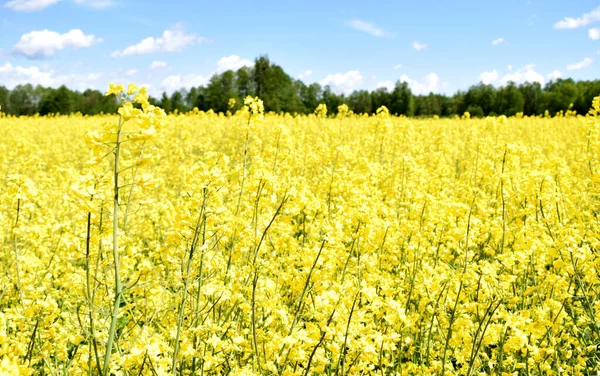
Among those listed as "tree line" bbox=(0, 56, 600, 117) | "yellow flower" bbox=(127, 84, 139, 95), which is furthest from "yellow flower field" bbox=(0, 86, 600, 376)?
"tree line" bbox=(0, 56, 600, 117)

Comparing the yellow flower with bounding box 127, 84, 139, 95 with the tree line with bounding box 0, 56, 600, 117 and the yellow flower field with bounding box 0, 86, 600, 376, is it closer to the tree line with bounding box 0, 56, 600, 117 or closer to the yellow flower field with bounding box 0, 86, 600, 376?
the yellow flower field with bounding box 0, 86, 600, 376

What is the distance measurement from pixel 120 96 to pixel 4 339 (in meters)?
1.14

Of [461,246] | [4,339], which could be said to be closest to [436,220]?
[461,246]

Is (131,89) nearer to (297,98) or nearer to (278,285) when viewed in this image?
(278,285)

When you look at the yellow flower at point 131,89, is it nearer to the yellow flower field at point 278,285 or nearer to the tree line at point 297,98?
the yellow flower field at point 278,285

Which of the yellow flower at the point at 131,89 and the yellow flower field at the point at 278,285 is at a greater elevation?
the yellow flower at the point at 131,89

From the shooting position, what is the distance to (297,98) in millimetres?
35688

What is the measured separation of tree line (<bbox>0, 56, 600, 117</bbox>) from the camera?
3472 cm

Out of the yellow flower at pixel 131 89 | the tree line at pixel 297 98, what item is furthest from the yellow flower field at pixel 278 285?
the tree line at pixel 297 98

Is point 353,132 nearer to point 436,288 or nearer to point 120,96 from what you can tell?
point 436,288

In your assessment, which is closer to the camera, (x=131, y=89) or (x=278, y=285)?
(x=131, y=89)

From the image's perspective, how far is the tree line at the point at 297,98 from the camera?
3472cm

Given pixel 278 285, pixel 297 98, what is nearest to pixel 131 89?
pixel 278 285

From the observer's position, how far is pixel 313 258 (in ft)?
7.84
